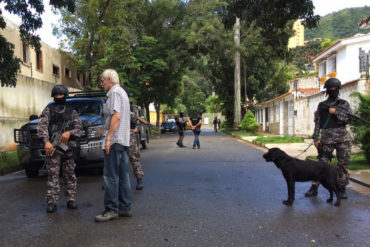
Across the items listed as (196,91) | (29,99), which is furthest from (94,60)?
(196,91)

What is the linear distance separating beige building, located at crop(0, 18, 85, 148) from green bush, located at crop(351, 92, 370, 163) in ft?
41.2

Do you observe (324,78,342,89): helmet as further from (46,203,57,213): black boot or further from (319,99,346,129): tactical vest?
(46,203,57,213): black boot

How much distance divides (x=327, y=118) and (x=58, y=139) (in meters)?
4.20

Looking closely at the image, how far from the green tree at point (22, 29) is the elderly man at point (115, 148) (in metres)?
5.94

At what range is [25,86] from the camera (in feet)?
55.9

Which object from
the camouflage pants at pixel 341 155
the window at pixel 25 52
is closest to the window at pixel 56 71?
the window at pixel 25 52

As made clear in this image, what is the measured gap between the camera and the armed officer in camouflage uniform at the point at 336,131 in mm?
5801

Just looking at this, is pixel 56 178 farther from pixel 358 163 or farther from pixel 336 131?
pixel 358 163

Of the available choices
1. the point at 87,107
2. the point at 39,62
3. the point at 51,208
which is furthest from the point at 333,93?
the point at 39,62

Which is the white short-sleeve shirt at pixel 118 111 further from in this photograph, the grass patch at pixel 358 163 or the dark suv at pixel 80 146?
the grass patch at pixel 358 163

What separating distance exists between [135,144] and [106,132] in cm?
220

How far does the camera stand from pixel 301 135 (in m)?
22.3

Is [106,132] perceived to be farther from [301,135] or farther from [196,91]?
[196,91]

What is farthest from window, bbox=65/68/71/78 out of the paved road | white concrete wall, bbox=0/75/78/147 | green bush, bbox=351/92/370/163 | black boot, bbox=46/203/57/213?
black boot, bbox=46/203/57/213
